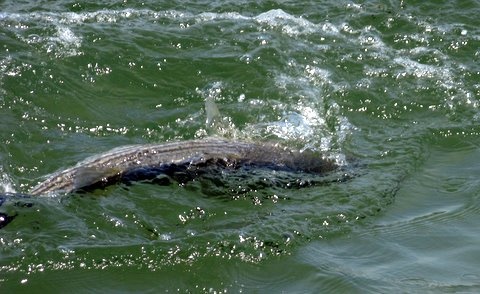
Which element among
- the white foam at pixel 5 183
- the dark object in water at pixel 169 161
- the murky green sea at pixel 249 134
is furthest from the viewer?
the white foam at pixel 5 183

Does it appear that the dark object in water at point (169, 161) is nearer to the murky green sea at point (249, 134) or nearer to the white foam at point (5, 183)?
the murky green sea at point (249, 134)

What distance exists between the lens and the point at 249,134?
27.8 ft

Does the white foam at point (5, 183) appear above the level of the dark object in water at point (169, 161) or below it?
below

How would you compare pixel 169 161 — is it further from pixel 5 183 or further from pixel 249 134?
pixel 249 134

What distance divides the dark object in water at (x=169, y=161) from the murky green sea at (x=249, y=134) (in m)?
0.14

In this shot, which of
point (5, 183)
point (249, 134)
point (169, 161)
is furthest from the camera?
point (249, 134)

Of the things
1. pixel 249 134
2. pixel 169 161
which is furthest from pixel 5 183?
pixel 249 134

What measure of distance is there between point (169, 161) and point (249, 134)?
1655 mm

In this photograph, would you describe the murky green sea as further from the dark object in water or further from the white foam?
the dark object in water

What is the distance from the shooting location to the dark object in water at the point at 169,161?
662 cm

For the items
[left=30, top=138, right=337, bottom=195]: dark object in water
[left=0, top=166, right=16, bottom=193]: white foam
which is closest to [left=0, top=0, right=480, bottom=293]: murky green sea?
[left=0, top=166, right=16, bottom=193]: white foam

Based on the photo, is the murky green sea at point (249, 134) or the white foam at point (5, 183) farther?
the white foam at point (5, 183)

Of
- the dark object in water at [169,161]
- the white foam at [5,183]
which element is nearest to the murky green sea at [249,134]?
the white foam at [5,183]

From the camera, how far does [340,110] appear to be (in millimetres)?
9250
